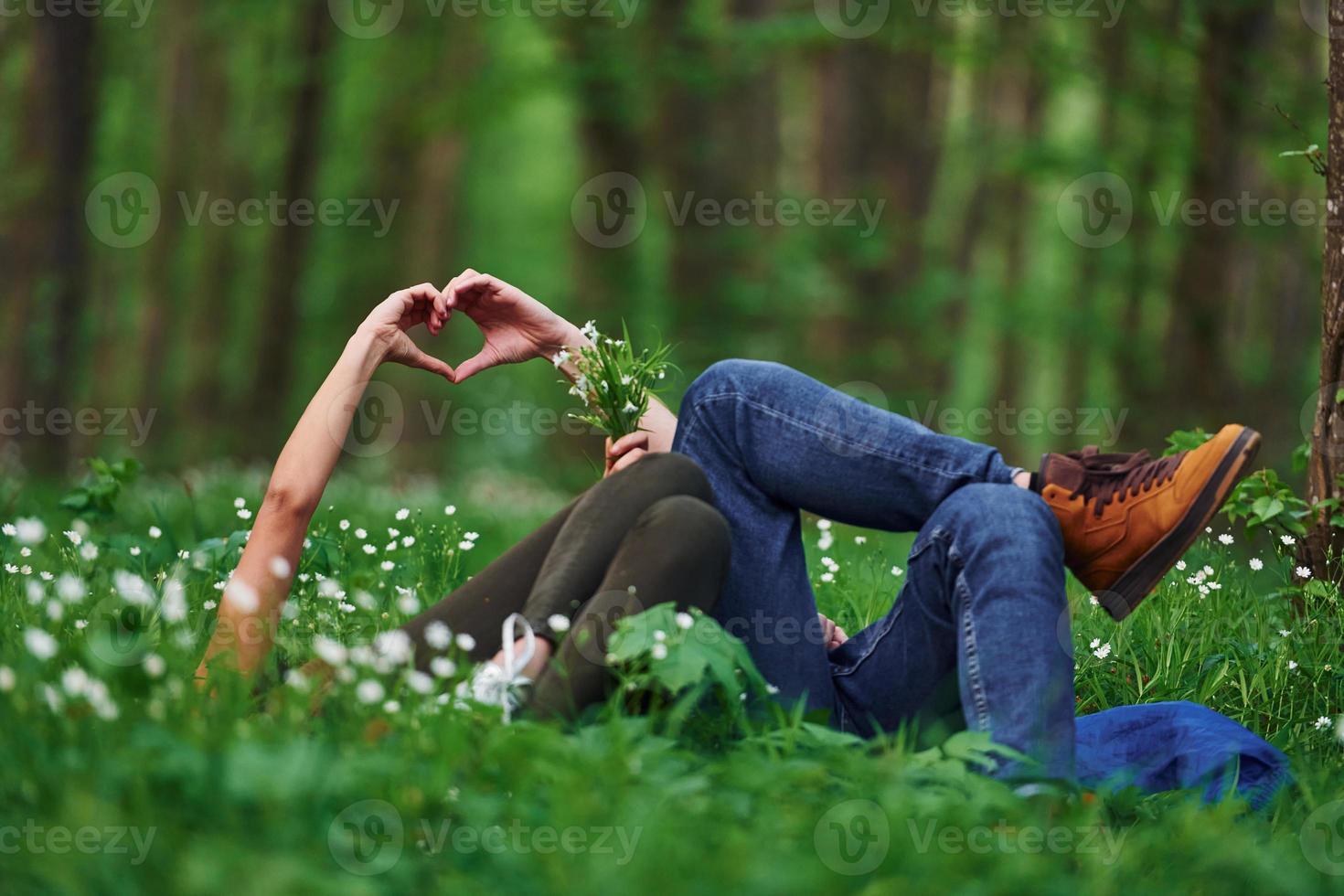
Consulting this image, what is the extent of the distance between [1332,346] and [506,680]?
251 centimetres

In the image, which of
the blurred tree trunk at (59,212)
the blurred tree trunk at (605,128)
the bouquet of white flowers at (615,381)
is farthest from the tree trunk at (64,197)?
the bouquet of white flowers at (615,381)

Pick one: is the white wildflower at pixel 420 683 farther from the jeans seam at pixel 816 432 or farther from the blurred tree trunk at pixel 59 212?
the blurred tree trunk at pixel 59 212

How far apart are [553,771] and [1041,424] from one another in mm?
14134

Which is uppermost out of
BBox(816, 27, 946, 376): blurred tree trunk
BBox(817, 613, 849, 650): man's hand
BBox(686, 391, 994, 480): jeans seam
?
BBox(816, 27, 946, 376): blurred tree trunk

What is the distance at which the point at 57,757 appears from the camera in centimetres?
191

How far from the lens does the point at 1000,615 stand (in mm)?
2436

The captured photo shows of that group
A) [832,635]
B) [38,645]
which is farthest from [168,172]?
[38,645]

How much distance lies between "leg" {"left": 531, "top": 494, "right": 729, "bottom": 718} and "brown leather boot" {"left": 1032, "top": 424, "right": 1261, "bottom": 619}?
75 cm

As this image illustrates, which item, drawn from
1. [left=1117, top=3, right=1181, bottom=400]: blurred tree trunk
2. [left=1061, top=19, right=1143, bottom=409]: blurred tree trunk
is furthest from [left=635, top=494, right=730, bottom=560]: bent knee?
[left=1061, top=19, right=1143, bottom=409]: blurred tree trunk

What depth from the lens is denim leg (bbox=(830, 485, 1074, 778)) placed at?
2375 millimetres

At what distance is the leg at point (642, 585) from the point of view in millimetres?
2396

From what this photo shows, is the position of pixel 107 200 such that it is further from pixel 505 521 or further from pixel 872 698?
pixel 872 698

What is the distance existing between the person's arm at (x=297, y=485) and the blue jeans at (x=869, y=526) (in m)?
0.78

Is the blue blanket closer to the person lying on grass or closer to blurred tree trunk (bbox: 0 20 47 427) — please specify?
the person lying on grass
